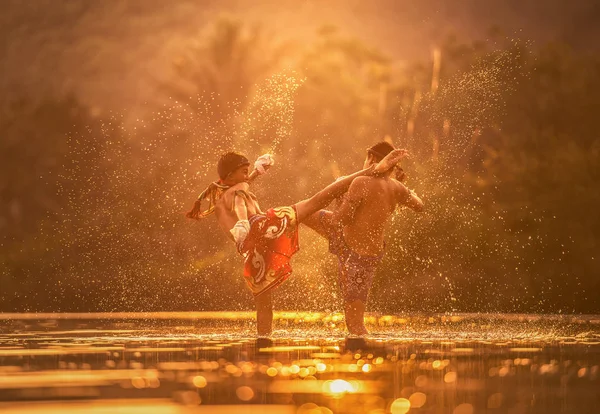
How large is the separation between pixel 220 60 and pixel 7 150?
8192mm

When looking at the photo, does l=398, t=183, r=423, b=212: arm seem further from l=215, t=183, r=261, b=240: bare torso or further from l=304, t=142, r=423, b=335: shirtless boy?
l=215, t=183, r=261, b=240: bare torso

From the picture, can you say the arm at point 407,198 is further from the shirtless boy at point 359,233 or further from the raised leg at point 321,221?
the raised leg at point 321,221

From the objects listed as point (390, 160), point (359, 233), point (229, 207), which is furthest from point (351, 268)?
point (229, 207)

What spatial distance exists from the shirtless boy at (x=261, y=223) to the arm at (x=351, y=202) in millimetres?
121

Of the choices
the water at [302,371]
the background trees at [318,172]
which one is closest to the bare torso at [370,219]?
the water at [302,371]

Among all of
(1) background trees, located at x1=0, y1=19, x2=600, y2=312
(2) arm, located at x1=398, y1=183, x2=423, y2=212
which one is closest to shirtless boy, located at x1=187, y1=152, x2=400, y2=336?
(2) arm, located at x1=398, y1=183, x2=423, y2=212

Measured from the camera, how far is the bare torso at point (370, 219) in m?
14.5

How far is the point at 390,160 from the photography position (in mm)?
14156

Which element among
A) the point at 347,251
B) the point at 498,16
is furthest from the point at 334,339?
the point at 498,16

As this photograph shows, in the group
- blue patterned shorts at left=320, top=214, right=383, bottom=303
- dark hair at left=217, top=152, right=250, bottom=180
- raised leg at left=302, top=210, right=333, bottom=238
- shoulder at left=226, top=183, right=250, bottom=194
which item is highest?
dark hair at left=217, top=152, right=250, bottom=180

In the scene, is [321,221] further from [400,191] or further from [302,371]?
[302,371]

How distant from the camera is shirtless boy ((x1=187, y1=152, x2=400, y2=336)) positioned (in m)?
14.4

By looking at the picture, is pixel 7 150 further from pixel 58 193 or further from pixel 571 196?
pixel 571 196

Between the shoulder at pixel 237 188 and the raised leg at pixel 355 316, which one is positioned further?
the shoulder at pixel 237 188
